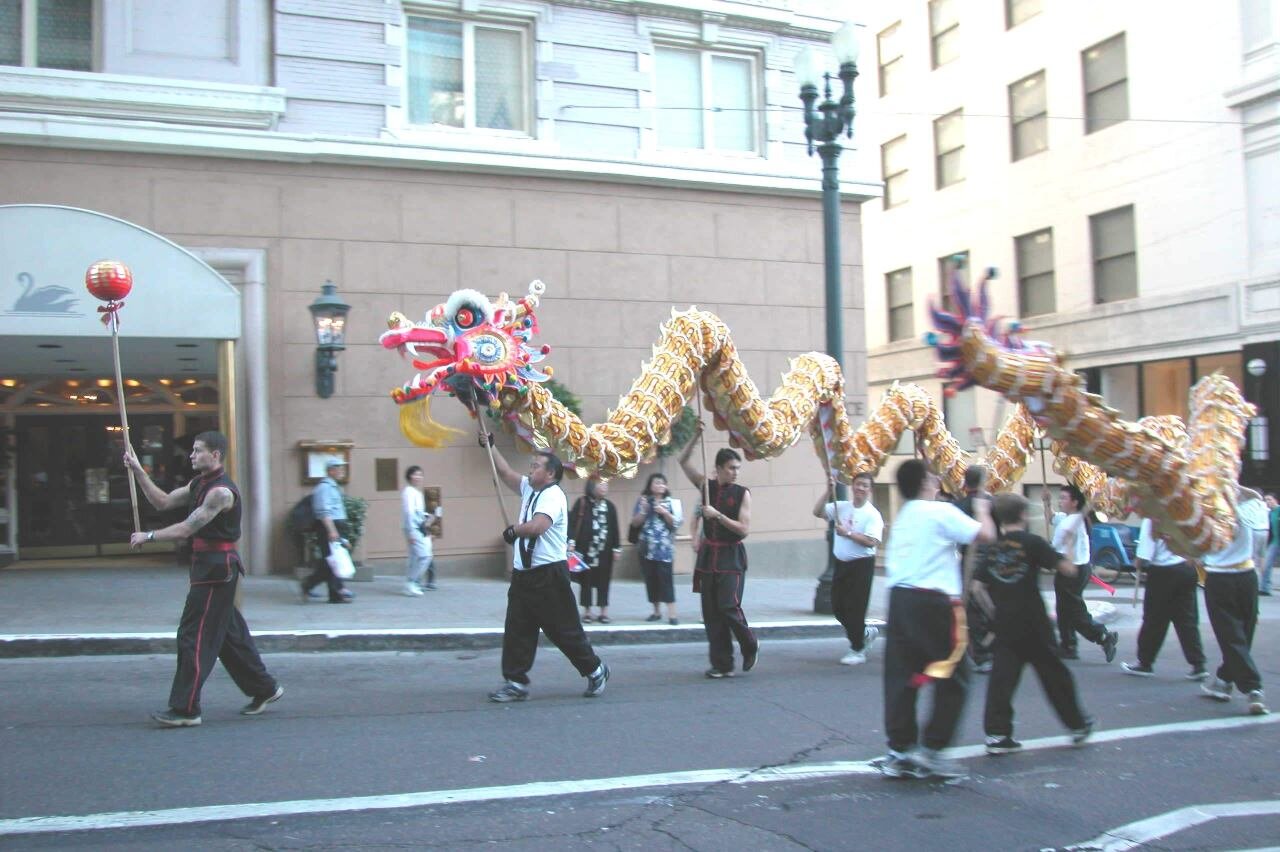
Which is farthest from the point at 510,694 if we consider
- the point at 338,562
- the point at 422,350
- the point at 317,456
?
the point at 317,456

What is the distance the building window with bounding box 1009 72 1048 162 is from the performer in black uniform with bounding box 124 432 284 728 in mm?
21676

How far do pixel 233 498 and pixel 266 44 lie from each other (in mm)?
9213

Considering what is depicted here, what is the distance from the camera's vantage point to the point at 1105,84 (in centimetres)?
2244

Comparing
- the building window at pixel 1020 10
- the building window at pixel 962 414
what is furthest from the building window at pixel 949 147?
the building window at pixel 962 414

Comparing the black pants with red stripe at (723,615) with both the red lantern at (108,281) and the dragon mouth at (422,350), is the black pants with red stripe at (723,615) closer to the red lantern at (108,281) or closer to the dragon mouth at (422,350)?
the dragon mouth at (422,350)

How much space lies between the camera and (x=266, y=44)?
1369 cm

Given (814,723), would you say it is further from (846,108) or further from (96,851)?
(846,108)

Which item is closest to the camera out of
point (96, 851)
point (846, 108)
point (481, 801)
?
point (96, 851)

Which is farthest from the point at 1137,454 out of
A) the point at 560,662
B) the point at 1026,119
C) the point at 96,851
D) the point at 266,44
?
the point at 1026,119

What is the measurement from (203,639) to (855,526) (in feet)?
18.3

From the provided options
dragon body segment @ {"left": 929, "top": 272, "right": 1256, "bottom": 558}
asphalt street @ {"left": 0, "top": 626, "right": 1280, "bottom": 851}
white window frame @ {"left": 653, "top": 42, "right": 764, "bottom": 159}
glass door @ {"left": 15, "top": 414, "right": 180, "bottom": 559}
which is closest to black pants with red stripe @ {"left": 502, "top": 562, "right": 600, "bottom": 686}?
asphalt street @ {"left": 0, "top": 626, "right": 1280, "bottom": 851}

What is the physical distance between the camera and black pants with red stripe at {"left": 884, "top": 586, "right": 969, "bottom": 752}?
5.57 m

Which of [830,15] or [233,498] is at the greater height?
[830,15]

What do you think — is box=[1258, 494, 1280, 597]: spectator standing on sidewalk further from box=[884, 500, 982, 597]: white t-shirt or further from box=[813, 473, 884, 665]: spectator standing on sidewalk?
box=[884, 500, 982, 597]: white t-shirt
